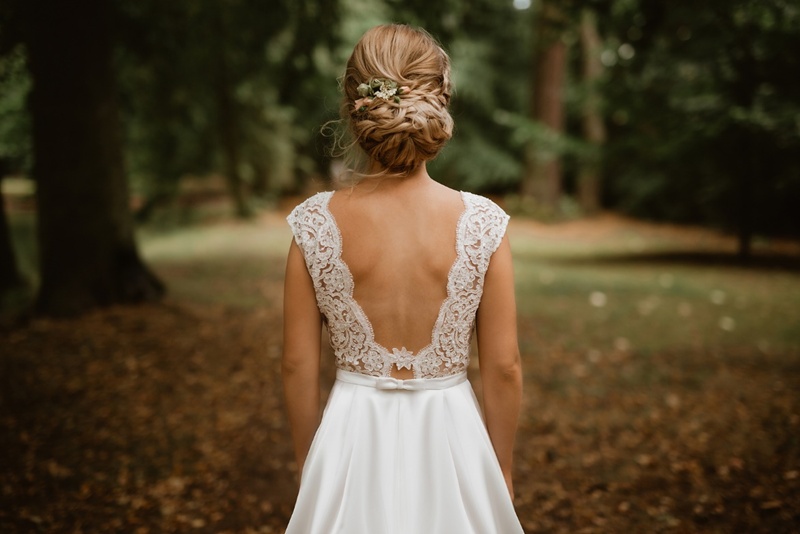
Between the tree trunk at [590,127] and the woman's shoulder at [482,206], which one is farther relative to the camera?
the tree trunk at [590,127]

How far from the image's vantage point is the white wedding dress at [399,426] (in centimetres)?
219

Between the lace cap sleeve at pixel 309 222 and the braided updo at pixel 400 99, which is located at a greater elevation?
the braided updo at pixel 400 99

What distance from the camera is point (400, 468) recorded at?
2.26 m

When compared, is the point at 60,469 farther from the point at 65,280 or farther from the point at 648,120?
the point at 648,120

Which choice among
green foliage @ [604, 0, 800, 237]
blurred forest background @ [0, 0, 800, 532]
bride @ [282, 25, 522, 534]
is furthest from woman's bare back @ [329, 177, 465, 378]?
green foliage @ [604, 0, 800, 237]

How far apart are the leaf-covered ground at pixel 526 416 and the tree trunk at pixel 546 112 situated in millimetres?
10653

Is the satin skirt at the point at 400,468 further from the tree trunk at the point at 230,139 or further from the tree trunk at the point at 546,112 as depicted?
the tree trunk at the point at 546,112

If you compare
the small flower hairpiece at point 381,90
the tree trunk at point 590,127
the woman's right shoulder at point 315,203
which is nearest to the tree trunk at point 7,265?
the woman's right shoulder at point 315,203

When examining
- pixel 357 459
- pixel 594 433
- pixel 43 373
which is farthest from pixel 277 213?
pixel 357 459

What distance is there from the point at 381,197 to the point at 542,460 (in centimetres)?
354

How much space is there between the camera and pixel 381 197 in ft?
7.05

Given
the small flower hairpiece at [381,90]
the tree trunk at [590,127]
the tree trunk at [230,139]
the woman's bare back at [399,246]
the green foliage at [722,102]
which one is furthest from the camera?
the tree trunk at [590,127]

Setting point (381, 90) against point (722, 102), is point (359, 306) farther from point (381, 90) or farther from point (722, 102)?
point (722, 102)

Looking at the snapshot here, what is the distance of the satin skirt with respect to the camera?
221 centimetres
